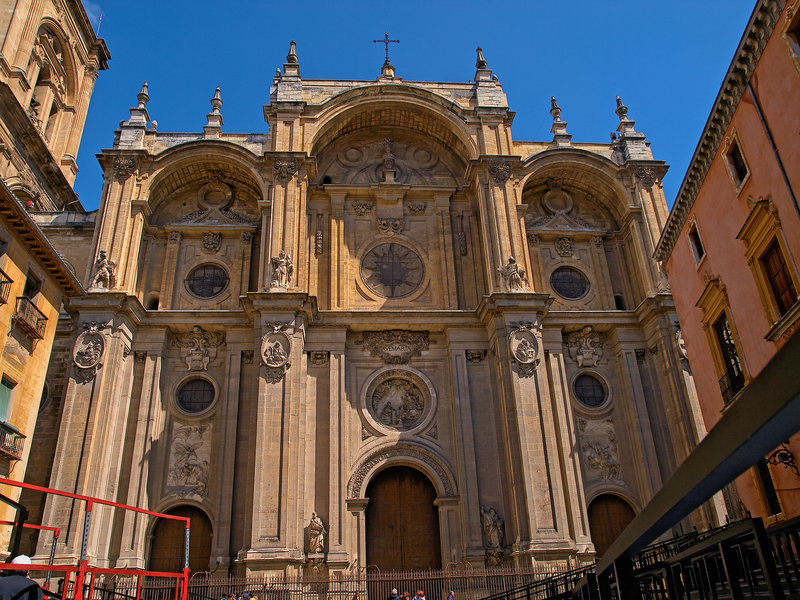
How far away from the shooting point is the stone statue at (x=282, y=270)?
21469 millimetres

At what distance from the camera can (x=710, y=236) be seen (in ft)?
53.8

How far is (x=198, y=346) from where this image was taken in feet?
73.3

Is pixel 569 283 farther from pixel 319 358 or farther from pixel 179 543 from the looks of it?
pixel 179 543

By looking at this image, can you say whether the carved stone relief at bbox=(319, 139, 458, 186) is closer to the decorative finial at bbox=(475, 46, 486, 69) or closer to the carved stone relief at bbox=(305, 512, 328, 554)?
the decorative finial at bbox=(475, 46, 486, 69)

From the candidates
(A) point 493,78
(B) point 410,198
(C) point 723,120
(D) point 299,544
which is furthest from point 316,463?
(A) point 493,78

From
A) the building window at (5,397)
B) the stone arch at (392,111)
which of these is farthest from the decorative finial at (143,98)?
the building window at (5,397)

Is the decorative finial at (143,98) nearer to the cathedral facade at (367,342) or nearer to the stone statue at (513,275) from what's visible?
the cathedral facade at (367,342)

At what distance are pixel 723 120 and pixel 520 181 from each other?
10467 millimetres

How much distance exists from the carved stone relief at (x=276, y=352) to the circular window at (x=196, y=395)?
305cm

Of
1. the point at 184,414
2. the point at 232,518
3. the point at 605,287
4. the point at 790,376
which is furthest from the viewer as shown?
the point at 605,287

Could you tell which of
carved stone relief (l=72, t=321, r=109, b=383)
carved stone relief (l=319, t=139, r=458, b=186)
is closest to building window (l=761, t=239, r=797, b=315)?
carved stone relief (l=319, t=139, r=458, b=186)

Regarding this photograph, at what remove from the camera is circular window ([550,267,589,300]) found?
2491 cm

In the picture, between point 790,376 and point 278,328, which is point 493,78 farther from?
point 790,376

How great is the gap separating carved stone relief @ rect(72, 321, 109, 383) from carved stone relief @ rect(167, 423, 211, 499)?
3.27 metres
